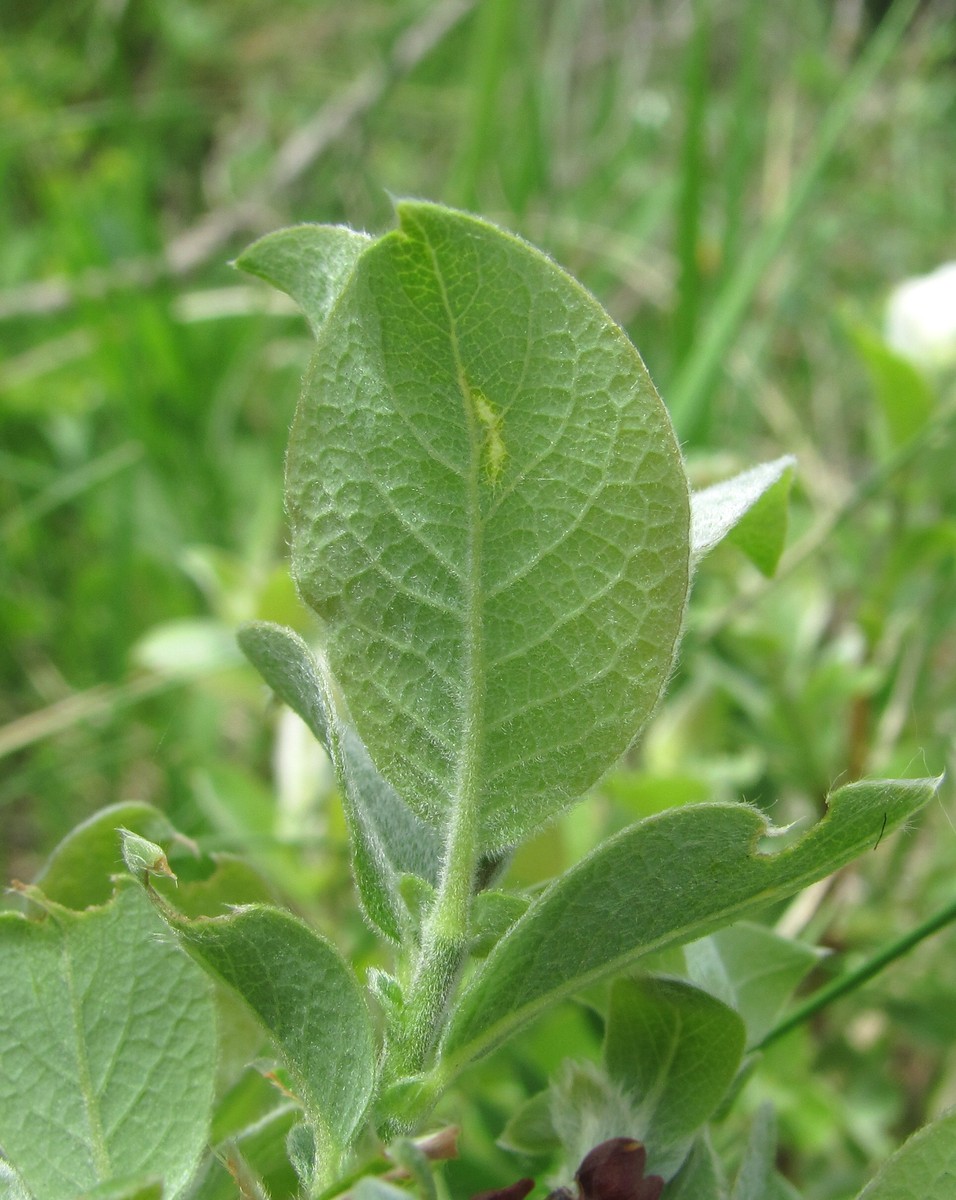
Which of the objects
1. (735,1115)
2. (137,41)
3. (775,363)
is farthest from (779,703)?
(137,41)

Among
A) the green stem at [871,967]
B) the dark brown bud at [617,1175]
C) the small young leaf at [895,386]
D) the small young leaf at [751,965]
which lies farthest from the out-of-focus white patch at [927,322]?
the dark brown bud at [617,1175]

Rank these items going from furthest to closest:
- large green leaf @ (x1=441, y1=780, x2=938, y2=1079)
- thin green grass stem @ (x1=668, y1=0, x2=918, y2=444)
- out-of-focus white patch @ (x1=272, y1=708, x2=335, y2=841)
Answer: thin green grass stem @ (x1=668, y1=0, x2=918, y2=444) < out-of-focus white patch @ (x1=272, y1=708, x2=335, y2=841) < large green leaf @ (x1=441, y1=780, x2=938, y2=1079)

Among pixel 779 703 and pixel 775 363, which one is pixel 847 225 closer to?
pixel 775 363

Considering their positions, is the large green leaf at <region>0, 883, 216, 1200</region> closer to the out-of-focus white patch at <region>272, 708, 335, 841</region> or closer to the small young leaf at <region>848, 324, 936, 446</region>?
the out-of-focus white patch at <region>272, 708, 335, 841</region>

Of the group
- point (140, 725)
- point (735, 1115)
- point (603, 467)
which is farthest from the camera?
point (140, 725)

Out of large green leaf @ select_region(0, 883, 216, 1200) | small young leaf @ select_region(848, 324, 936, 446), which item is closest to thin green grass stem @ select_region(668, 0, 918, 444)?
small young leaf @ select_region(848, 324, 936, 446)

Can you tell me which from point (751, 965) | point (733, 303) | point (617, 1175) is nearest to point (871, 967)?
point (751, 965)

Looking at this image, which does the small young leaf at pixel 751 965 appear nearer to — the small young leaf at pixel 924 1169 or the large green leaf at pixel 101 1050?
the small young leaf at pixel 924 1169
